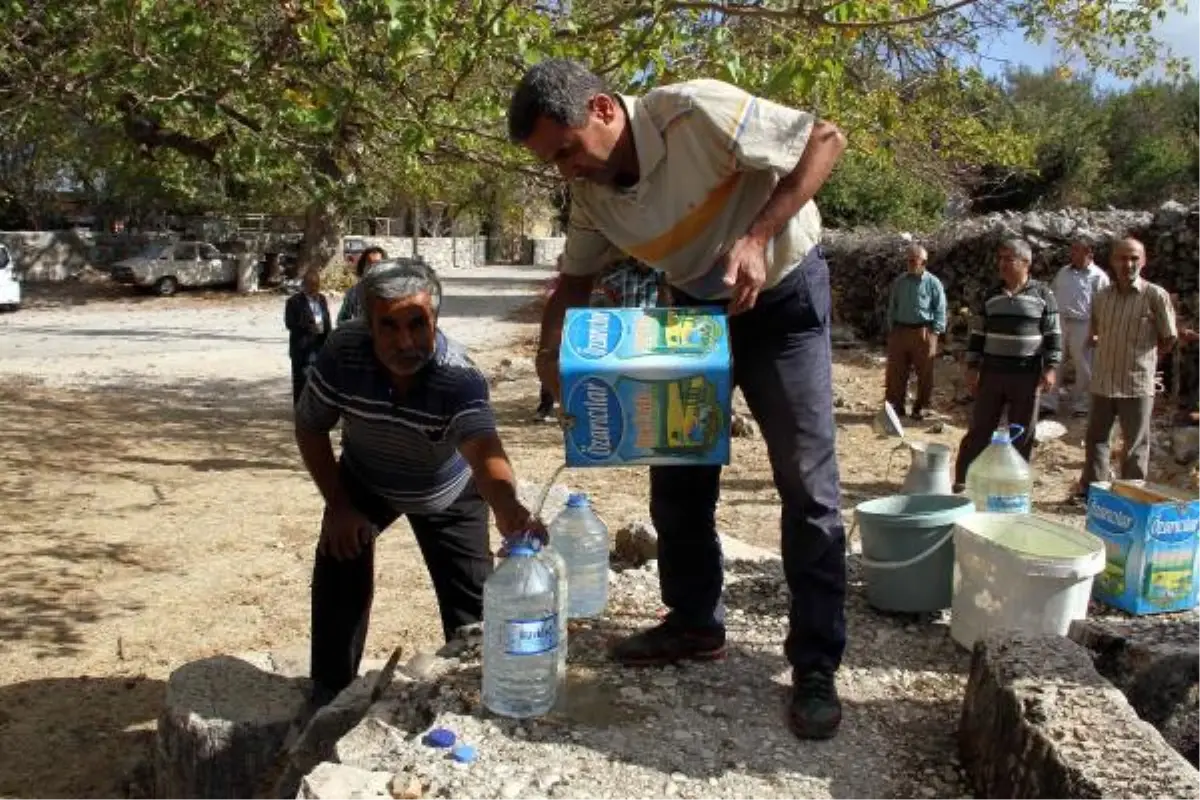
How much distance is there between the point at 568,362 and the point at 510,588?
642 mm

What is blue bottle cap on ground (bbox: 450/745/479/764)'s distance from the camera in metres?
2.65

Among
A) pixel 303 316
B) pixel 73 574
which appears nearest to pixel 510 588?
pixel 73 574

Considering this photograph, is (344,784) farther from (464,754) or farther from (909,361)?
(909,361)

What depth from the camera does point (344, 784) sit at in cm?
252

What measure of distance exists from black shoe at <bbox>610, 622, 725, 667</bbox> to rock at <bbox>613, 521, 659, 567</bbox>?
1.53m

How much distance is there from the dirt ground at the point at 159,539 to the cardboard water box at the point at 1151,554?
3083mm

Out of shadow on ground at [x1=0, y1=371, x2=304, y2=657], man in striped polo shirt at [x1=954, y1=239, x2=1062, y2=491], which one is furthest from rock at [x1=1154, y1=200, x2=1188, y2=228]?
shadow on ground at [x1=0, y1=371, x2=304, y2=657]

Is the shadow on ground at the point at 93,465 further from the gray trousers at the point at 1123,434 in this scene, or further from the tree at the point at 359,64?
the gray trousers at the point at 1123,434

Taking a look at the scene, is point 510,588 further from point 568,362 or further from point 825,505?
point 825,505

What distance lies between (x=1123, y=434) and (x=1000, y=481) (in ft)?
12.1

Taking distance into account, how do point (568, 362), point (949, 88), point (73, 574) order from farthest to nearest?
point (949, 88) → point (73, 574) → point (568, 362)

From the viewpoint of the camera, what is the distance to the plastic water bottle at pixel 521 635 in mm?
2760

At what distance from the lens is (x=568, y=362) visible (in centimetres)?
273

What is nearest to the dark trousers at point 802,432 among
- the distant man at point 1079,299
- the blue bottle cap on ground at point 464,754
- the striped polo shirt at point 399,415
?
the striped polo shirt at point 399,415
